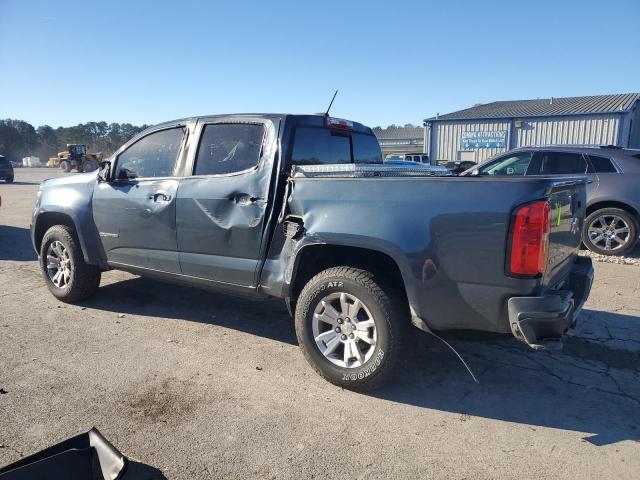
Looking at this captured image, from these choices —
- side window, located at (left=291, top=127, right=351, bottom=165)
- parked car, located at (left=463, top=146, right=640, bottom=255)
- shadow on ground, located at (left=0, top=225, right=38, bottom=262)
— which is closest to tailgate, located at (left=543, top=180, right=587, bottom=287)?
side window, located at (left=291, top=127, right=351, bottom=165)

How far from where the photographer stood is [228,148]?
413cm

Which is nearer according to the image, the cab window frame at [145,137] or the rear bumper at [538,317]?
the rear bumper at [538,317]

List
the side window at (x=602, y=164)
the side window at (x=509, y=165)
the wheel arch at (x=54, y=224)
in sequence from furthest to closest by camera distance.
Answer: the side window at (x=509, y=165) → the side window at (x=602, y=164) → the wheel arch at (x=54, y=224)

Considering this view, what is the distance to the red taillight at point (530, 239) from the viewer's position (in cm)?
271

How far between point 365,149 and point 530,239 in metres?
2.59

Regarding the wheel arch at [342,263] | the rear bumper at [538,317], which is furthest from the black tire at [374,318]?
the rear bumper at [538,317]

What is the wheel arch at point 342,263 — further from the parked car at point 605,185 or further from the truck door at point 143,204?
the parked car at point 605,185

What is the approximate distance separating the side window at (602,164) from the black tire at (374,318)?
584 centimetres

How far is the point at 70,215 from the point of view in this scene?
5.04 meters

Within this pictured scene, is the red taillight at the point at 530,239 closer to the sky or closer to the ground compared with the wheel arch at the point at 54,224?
closer to the sky

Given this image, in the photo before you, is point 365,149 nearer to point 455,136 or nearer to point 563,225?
point 563,225

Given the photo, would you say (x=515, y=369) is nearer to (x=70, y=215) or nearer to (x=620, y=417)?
(x=620, y=417)

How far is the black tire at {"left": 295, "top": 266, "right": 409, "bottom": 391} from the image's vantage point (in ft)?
10.5

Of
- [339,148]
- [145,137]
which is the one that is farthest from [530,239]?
[145,137]
